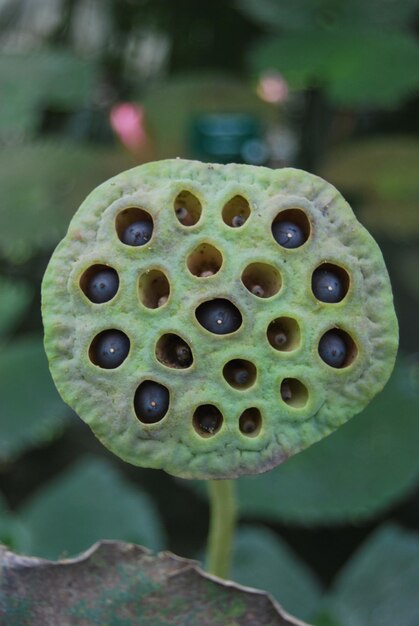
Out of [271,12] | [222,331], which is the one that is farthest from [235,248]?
[271,12]

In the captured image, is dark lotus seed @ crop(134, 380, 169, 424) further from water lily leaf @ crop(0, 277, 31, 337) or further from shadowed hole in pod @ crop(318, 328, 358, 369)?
water lily leaf @ crop(0, 277, 31, 337)

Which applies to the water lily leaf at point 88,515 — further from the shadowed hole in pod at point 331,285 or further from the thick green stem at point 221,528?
the shadowed hole in pod at point 331,285

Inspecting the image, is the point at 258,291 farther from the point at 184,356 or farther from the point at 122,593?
the point at 122,593

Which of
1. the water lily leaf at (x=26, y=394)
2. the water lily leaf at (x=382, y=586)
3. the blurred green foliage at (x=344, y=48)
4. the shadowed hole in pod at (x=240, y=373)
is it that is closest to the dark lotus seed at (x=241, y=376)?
the shadowed hole in pod at (x=240, y=373)

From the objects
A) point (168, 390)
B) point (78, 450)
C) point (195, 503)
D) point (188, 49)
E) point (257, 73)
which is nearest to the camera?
point (168, 390)

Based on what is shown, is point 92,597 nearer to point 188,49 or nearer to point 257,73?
point 257,73

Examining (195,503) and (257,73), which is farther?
(195,503)
